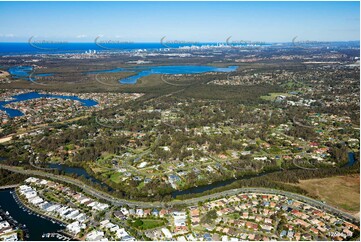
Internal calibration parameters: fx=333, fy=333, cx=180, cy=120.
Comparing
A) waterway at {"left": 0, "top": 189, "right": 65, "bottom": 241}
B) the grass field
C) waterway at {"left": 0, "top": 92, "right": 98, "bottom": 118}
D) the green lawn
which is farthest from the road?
the grass field

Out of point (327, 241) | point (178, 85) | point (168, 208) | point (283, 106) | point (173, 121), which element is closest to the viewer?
point (327, 241)

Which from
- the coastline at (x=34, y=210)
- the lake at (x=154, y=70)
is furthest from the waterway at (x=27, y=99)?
the coastline at (x=34, y=210)

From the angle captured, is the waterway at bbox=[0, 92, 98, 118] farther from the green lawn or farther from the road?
the green lawn

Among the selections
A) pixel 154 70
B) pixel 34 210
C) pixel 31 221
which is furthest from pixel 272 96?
pixel 31 221

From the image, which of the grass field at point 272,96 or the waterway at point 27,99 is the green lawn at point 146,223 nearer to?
the waterway at point 27,99

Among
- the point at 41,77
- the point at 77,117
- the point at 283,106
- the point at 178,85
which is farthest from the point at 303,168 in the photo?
the point at 41,77

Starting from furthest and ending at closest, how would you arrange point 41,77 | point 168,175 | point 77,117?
1. point 41,77
2. point 77,117
3. point 168,175

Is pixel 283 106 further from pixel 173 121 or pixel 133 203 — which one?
pixel 133 203
